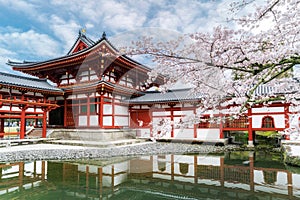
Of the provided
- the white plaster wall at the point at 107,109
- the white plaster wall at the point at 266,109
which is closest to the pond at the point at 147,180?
the white plaster wall at the point at 266,109

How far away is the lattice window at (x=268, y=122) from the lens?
41.5ft

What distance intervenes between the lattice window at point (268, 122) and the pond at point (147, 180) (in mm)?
4839

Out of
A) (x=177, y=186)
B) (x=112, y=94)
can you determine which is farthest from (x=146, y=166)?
(x=112, y=94)

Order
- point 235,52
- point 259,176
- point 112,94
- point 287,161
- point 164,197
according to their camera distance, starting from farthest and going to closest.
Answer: point 112,94 < point 287,161 < point 259,176 < point 164,197 < point 235,52

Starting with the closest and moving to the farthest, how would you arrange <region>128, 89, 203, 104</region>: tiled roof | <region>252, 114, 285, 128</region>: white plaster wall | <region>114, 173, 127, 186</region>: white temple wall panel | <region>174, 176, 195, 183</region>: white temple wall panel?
<region>114, 173, 127, 186</region>: white temple wall panel < <region>174, 176, 195, 183</region>: white temple wall panel < <region>252, 114, 285, 128</region>: white plaster wall < <region>128, 89, 203, 104</region>: tiled roof

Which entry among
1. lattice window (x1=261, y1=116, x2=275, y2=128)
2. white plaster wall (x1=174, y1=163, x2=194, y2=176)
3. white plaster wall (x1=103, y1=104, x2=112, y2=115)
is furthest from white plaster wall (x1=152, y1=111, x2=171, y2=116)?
white plaster wall (x1=174, y1=163, x2=194, y2=176)

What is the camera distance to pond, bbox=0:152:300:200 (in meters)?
4.80

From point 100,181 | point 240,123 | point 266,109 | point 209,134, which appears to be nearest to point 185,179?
point 100,181

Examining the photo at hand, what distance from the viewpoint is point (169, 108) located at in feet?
51.9

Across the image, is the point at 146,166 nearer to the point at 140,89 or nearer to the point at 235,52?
the point at 235,52

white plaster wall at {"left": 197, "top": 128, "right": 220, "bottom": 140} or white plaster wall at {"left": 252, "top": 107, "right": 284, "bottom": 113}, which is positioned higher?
white plaster wall at {"left": 252, "top": 107, "right": 284, "bottom": 113}

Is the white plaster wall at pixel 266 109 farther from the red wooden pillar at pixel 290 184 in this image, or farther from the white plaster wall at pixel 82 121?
the white plaster wall at pixel 82 121

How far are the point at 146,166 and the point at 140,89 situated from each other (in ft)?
37.9

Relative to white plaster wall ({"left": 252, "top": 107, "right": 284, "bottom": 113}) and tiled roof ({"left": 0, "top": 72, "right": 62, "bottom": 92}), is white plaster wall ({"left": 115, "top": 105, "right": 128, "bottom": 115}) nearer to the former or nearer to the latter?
tiled roof ({"left": 0, "top": 72, "right": 62, "bottom": 92})
